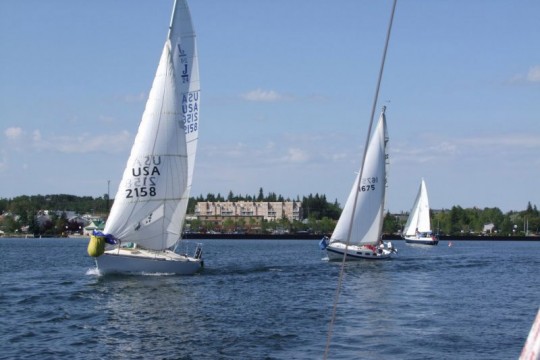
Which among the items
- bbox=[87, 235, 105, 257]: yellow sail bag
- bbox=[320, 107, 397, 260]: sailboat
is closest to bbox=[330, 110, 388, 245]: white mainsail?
bbox=[320, 107, 397, 260]: sailboat

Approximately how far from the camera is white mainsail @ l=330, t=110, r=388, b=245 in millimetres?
65062

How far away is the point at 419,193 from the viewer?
135 m

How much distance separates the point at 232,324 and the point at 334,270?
2791 cm

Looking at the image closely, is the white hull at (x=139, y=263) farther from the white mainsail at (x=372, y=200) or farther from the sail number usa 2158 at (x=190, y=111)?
the white mainsail at (x=372, y=200)

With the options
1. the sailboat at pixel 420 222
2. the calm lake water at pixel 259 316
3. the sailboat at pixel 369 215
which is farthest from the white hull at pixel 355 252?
the sailboat at pixel 420 222

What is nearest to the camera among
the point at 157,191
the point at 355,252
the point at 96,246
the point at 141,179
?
the point at 96,246

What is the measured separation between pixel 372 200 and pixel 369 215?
1.39 meters

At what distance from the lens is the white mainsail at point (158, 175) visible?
46531mm

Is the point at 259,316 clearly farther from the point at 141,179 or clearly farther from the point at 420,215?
the point at 420,215

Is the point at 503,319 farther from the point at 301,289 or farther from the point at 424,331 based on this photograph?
the point at 301,289

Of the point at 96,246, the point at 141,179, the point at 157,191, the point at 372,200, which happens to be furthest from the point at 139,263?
the point at 372,200

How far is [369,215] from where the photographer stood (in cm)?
6575

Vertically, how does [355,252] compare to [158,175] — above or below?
below

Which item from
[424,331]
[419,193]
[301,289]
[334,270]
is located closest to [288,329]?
[424,331]
